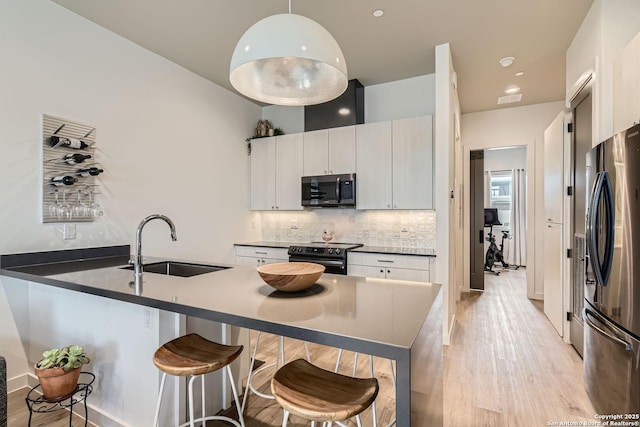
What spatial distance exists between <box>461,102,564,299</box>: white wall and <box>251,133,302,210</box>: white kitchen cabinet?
115 inches

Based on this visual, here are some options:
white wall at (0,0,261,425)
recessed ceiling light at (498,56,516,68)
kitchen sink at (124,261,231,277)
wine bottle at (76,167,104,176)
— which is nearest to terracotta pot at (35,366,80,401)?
white wall at (0,0,261,425)

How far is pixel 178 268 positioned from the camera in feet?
8.48

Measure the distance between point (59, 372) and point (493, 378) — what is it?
2.91 meters

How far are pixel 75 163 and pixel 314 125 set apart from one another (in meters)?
2.63

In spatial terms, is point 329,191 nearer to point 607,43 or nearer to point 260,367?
point 260,367

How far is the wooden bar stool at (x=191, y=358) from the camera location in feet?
4.75

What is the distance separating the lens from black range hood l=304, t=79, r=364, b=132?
13.2ft

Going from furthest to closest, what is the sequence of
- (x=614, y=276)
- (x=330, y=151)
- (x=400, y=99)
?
(x=330, y=151) → (x=400, y=99) → (x=614, y=276)

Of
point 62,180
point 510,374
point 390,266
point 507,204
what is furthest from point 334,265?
point 507,204

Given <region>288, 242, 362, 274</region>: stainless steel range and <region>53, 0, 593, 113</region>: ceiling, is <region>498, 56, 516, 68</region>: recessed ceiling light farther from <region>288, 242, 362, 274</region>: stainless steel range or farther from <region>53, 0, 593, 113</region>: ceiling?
<region>288, 242, 362, 274</region>: stainless steel range

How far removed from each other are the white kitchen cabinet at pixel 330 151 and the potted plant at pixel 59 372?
304cm

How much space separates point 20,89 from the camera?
2338mm

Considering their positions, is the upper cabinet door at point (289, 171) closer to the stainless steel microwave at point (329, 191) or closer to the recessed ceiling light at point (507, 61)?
the stainless steel microwave at point (329, 191)

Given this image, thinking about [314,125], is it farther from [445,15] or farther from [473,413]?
[473,413]
